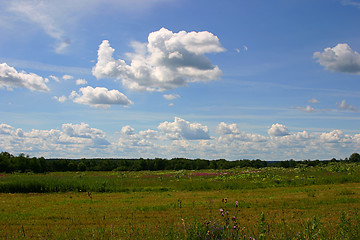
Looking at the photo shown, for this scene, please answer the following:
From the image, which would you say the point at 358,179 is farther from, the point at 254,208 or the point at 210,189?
the point at 254,208

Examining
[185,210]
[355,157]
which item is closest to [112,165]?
[355,157]

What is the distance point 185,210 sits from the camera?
56.7 feet

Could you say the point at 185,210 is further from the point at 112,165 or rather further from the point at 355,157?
the point at 112,165

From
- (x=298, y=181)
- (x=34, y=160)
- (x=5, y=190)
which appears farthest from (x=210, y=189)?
(x=34, y=160)

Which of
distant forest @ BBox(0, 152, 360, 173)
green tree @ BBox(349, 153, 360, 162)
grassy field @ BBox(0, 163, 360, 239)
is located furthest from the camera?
distant forest @ BBox(0, 152, 360, 173)

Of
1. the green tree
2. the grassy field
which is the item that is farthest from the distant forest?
the grassy field

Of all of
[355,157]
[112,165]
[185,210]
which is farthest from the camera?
[112,165]

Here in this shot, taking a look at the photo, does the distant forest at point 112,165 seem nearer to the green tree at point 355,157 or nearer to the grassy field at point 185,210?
the green tree at point 355,157

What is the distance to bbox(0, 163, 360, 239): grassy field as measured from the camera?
256 inches

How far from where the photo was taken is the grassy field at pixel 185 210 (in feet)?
21.3

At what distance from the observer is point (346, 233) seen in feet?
21.1

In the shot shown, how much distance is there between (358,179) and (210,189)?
19.3m

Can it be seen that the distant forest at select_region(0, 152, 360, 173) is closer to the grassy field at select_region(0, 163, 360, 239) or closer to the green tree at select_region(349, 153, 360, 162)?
the green tree at select_region(349, 153, 360, 162)

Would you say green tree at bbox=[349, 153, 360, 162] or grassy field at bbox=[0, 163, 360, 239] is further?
green tree at bbox=[349, 153, 360, 162]
